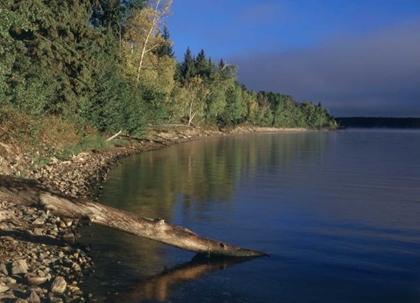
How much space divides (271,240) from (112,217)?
202 inches

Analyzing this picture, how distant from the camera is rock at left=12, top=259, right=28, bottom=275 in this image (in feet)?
29.6

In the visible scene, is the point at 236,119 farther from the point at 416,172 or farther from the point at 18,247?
the point at 18,247

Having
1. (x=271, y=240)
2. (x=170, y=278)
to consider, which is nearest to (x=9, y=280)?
(x=170, y=278)

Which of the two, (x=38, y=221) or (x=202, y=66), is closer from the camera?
(x=38, y=221)

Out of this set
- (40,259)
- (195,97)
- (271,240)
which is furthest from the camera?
(195,97)

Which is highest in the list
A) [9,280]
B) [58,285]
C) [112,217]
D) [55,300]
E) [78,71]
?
[78,71]

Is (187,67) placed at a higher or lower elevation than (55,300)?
higher

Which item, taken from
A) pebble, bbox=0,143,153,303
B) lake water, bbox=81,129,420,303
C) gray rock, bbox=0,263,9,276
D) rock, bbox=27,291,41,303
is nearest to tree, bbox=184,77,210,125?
lake water, bbox=81,129,420,303

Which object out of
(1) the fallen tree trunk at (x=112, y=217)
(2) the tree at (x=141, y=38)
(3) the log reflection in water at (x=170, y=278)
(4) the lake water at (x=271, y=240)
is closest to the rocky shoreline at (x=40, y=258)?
(4) the lake water at (x=271, y=240)

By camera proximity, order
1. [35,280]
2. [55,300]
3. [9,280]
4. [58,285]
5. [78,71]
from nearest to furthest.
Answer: [55,300] → [9,280] → [58,285] → [35,280] → [78,71]

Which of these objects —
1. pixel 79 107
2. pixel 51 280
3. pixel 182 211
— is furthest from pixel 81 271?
pixel 79 107

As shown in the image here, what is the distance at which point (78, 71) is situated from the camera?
33531mm

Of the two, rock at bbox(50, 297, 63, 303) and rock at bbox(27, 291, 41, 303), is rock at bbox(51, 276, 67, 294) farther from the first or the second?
rock at bbox(27, 291, 41, 303)

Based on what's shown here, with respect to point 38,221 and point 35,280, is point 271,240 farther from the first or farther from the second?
point 35,280
